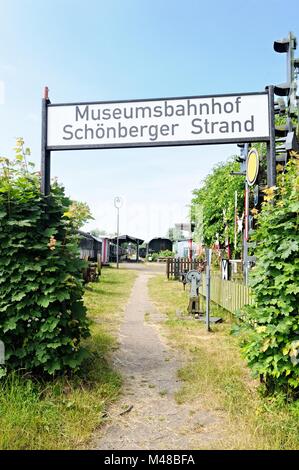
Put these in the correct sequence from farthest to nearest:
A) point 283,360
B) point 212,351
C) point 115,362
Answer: point 212,351 → point 115,362 → point 283,360

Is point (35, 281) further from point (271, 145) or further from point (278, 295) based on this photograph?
point (271, 145)

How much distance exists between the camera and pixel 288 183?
3.27 meters

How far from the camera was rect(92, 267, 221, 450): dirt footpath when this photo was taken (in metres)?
2.79

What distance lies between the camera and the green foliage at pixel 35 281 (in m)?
3.48

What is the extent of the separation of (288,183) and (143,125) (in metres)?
1.65

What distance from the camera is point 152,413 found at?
3.33m

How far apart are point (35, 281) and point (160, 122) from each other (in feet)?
7.03

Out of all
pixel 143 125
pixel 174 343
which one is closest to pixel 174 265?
pixel 174 343

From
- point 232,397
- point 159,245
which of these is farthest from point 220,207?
point 159,245

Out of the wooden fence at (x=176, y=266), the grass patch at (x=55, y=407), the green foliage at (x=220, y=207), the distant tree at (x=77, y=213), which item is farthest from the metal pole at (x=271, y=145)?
the green foliage at (x=220, y=207)

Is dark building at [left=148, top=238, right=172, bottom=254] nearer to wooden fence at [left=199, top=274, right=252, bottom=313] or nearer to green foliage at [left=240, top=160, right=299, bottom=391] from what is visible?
wooden fence at [left=199, top=274, right=252, bottom=313]

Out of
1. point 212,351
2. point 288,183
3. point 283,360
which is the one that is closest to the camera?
point 283,360

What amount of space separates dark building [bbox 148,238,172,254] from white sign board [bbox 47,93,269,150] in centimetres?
5731

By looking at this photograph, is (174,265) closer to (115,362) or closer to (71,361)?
(115,362)
